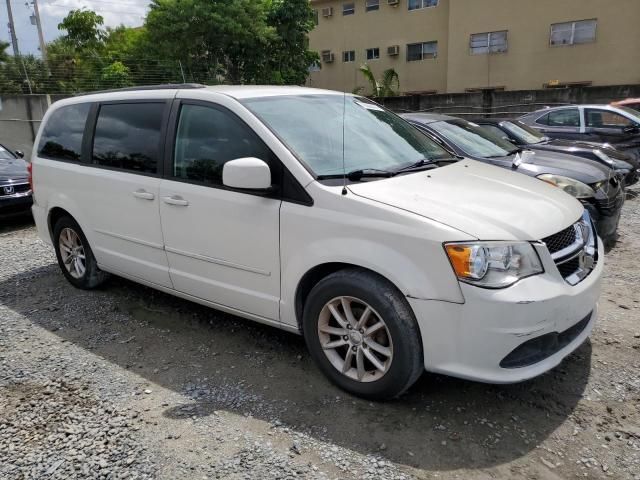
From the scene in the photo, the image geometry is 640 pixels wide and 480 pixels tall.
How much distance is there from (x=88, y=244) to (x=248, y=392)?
2.35m

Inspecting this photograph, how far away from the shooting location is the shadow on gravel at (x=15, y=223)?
310 inches

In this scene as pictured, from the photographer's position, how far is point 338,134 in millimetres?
3486

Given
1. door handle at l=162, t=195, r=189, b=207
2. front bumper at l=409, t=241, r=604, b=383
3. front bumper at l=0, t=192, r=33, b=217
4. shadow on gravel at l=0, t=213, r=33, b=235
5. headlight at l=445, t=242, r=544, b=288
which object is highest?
door handle at l=162, t=195, r=189, b=207

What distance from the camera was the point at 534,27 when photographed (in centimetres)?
2311

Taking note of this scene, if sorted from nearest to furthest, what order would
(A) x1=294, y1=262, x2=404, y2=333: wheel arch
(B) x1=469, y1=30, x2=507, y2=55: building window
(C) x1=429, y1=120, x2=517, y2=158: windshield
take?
(A) x1=294, y1=262, x2=404, y2=333: wheel arch
(C) x1=429, y1=120, x2=517, y2=158: windshield
(B) x1=469, y1=30, x2=507, y2=55: building window

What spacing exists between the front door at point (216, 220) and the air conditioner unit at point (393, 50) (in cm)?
2654

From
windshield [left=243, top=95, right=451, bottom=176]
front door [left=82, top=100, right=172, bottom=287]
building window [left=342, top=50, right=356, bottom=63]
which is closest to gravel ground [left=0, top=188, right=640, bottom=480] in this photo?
front door [left=82, top=100, right=172, bottom=287]

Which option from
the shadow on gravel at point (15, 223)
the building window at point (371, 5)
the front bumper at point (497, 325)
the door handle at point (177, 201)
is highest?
the building window at point (371, 5)

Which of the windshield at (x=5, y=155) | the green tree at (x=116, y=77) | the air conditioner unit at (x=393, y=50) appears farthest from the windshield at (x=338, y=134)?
the air conditioner unit at (x=393, y=50)

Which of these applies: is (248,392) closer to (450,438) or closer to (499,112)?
(450,438)

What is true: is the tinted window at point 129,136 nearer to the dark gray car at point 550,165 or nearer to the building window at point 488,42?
the dark gray car at point 550,165

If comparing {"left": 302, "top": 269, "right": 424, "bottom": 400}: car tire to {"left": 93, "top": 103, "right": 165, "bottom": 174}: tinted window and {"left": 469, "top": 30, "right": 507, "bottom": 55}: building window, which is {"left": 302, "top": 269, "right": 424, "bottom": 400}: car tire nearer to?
{"left": 93, "top": 103, "right": 165, "bottom": 174}: tinted window

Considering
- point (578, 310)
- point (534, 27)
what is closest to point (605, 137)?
point (578, 310)

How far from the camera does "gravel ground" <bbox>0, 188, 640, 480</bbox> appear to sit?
100.0 inches
